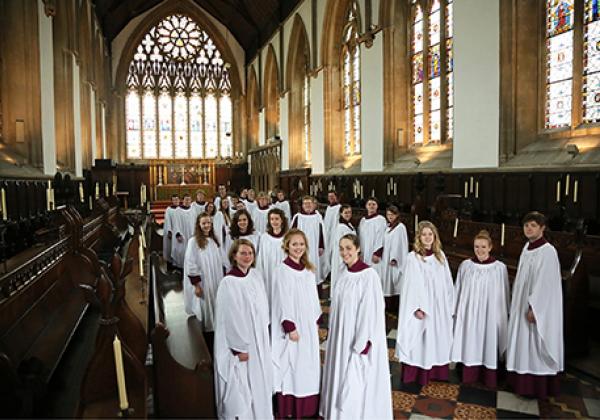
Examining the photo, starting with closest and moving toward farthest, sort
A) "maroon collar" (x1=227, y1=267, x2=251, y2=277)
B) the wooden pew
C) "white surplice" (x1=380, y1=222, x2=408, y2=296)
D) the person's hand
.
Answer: the wooden pew
"maroon collar" (x1=227, y1=267, x2=251, y2=277)
the person's hand
"white surplice" (x1=380, y1=222, x2=408, y2=296)

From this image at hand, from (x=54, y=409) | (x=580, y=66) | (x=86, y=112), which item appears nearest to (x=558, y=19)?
(x=580, y=66)

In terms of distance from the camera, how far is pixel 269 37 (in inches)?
946

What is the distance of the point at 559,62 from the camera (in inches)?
342

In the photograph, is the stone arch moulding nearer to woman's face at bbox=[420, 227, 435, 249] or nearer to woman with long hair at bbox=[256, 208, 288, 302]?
woman with long hair at bbox=[256, 208, 288, 302]

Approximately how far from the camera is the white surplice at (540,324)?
448 cm

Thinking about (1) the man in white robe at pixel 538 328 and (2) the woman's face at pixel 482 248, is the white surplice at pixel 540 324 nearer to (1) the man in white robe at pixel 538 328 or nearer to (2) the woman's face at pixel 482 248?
(1) the man in white robe at pixel 538 328

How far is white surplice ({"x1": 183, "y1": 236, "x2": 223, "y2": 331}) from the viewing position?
5.07m

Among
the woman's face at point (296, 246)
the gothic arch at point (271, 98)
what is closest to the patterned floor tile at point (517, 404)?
the woman's face at point (296, 246)

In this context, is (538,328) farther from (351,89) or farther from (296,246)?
(351,89)

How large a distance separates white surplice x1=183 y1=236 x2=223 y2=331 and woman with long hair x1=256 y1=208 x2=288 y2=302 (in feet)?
1.73

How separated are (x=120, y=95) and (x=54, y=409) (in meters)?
25.6

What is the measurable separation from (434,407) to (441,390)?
43cm

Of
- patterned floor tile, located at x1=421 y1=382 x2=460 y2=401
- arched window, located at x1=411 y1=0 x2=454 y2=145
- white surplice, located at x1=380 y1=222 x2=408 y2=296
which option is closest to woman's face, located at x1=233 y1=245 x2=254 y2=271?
patterned floor tile, located at x1=421 y1=382 x2=460 y2=401

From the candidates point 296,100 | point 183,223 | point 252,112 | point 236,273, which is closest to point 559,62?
point 236,273
